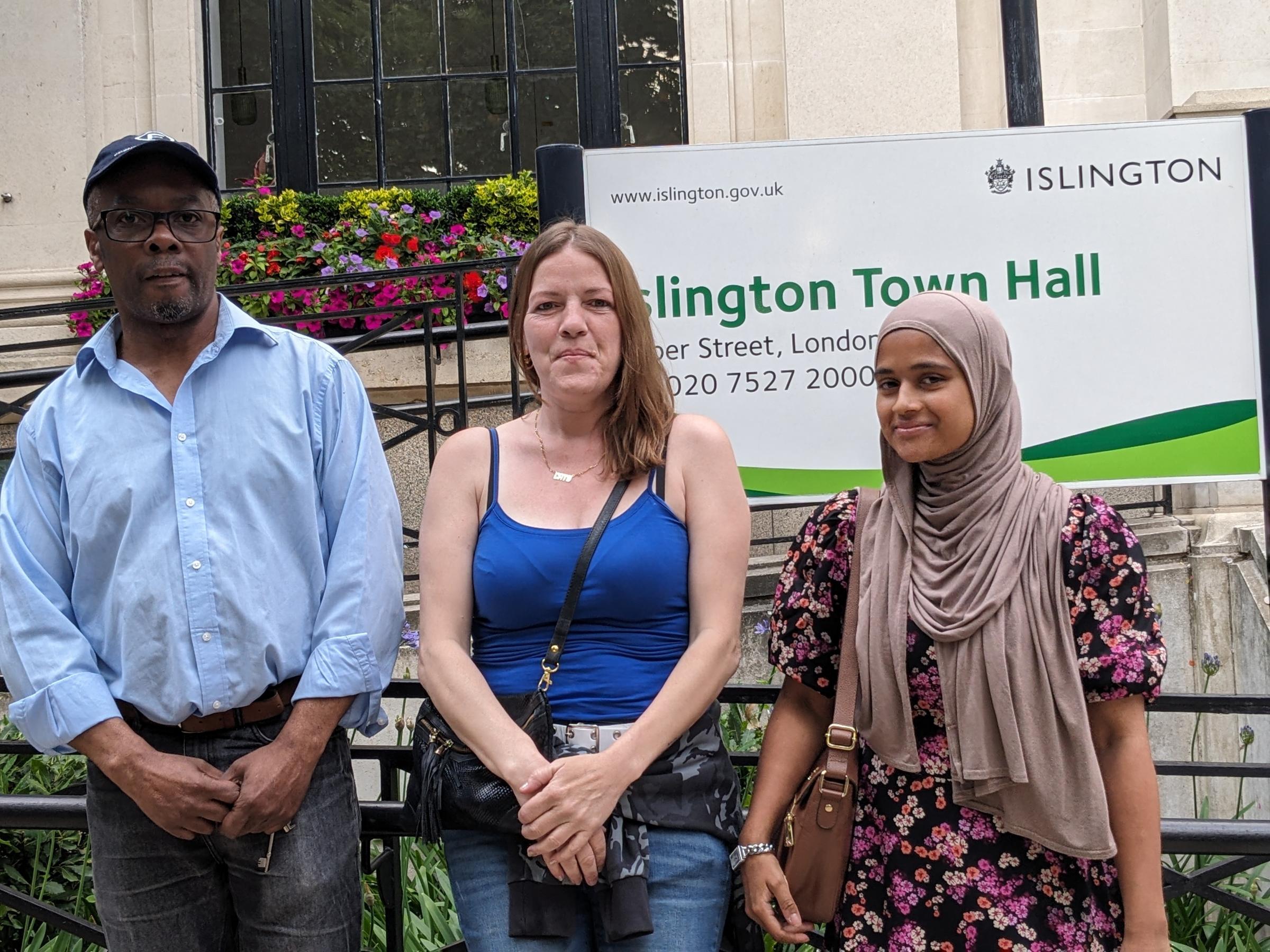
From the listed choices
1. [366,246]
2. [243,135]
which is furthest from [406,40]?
[366,246]

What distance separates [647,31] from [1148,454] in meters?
6.90

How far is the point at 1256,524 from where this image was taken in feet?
20.9

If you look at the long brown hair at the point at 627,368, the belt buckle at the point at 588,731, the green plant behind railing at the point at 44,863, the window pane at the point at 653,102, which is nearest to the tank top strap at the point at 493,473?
the long brown hair at the point at 627,368

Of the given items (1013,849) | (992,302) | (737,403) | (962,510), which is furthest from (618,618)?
(992,302)

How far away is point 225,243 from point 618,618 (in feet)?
23.9

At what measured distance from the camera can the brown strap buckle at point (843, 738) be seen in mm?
2201

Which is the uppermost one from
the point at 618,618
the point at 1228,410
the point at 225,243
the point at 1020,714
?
the point at 225,243

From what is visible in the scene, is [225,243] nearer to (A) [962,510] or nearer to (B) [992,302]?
(B) [992,302]

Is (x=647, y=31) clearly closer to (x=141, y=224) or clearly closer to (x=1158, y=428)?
(x=1158, y=428)

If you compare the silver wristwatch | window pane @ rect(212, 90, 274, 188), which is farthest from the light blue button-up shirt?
window pane @ rect(212, 90, 274, 188)

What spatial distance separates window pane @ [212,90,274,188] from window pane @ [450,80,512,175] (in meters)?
1.44

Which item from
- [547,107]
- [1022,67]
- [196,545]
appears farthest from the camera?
[547,107]

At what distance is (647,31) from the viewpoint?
9547mm

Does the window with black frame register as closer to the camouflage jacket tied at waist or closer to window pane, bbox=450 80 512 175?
window pane, bbox=450 80 512 175
